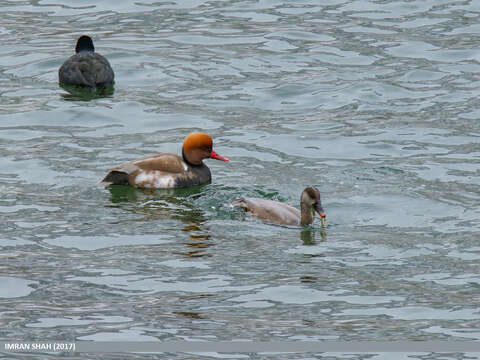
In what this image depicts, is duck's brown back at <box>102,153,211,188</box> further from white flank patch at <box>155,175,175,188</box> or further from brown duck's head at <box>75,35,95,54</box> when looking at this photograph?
brown duck's head at <box>75,35,95,54</box>

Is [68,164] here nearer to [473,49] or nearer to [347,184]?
[347,184]

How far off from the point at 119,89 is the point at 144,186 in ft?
17.7

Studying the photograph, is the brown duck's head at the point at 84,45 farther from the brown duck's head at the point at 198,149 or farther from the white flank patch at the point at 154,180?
the white flank patch at the point at 154,180

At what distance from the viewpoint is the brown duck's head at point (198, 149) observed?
1454 centimetres

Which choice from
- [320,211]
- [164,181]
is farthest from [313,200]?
[164,181]

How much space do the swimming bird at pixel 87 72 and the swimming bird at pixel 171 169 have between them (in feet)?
16.0

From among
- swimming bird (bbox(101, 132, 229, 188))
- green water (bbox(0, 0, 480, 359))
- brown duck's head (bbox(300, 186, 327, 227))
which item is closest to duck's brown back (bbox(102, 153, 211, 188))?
swimming bird (bbox(101, 132, 229, 188))

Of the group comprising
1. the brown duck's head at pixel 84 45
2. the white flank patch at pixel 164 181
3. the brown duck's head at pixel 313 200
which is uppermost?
the brown duck's head at pixel 84 45

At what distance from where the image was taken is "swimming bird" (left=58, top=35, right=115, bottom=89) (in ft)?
62.7

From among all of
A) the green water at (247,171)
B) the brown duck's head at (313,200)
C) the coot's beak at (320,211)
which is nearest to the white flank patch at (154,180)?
the green water at (247,171)

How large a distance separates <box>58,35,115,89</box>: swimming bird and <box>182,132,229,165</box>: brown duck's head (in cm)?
495

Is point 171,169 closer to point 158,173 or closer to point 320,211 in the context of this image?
point 158,173

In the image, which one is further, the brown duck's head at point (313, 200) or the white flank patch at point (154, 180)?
the white flank patch at point (154, 180)

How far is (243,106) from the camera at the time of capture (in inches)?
712
